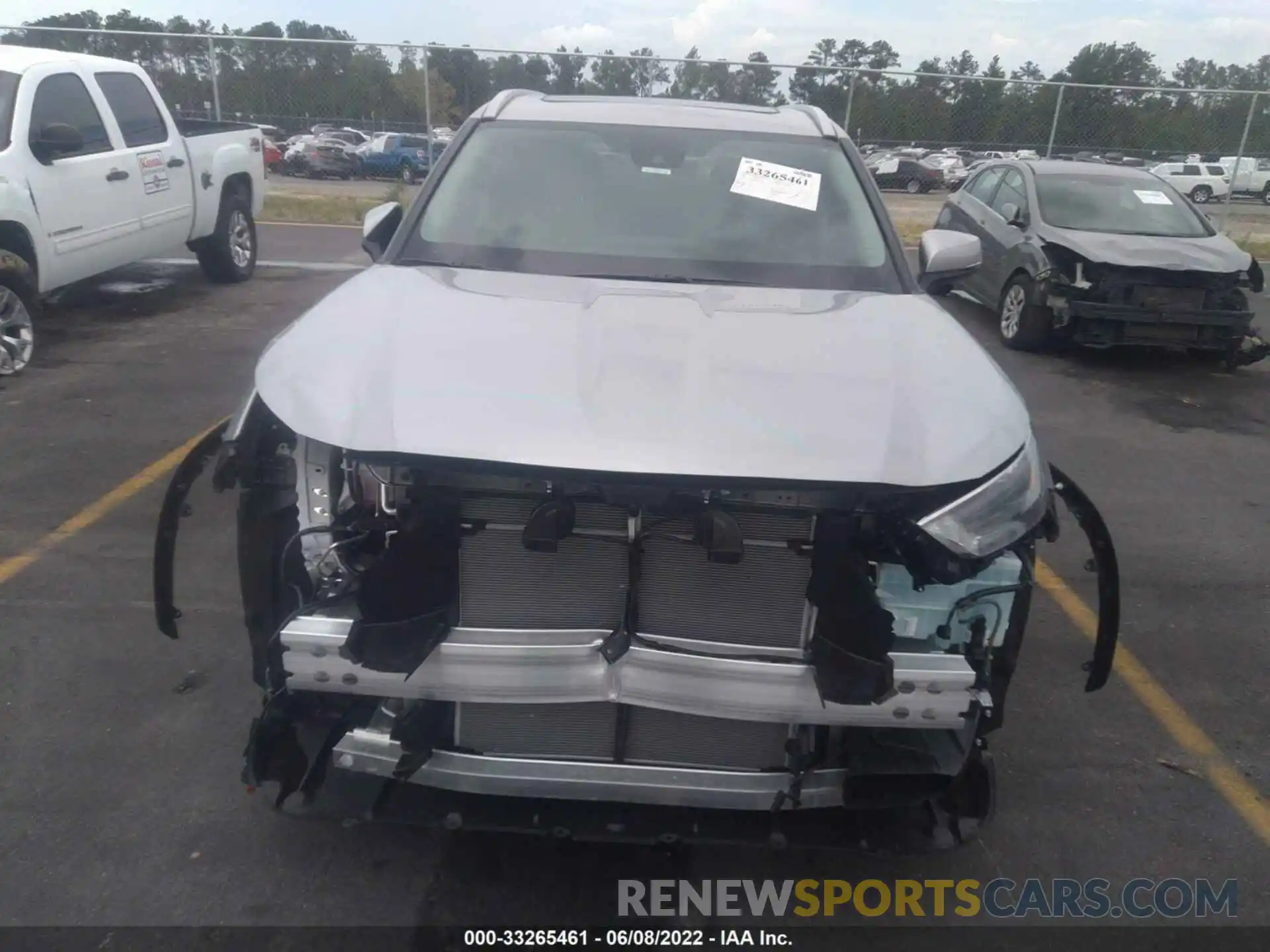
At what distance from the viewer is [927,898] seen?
281 cm

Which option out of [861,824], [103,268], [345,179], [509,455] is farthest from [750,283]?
[345,179]

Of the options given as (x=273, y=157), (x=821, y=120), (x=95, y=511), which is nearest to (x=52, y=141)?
(x=95, y=511)

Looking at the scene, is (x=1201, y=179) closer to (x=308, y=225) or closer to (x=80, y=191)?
(x=308, y=225)

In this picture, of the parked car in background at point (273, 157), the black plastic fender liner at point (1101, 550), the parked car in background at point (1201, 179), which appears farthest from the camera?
the parked car in background at point (1201, 179)

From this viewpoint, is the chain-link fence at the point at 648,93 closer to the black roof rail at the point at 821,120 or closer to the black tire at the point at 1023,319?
the black tire at the point at 1023,319

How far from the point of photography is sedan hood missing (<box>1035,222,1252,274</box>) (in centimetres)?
806

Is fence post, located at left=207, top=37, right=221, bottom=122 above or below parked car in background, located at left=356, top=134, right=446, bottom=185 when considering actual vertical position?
above

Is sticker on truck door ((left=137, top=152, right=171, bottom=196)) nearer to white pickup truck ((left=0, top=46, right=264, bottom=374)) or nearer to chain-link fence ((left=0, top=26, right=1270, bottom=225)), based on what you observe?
white pickup truck ((left=0, top=46, right=264, bottom=374))

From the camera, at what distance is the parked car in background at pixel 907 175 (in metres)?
19.5

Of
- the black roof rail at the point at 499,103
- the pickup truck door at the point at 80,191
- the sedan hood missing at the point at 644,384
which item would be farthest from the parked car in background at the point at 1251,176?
the sedan hood missing at the point at 644,384

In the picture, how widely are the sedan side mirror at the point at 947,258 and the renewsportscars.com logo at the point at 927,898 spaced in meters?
2.21

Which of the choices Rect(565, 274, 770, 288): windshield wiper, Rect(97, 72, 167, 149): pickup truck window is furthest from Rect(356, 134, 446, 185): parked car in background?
Rect(565, 274, 770, 288): windshield wiper

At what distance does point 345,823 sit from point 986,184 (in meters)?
9.52

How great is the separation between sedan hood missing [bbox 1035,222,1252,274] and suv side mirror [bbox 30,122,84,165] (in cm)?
730
